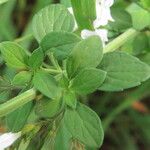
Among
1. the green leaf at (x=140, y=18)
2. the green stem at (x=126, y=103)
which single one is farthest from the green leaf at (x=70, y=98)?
the green stem at (x=126, y=103)

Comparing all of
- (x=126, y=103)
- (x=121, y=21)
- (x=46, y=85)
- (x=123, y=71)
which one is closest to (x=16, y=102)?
(x=46, y=85)

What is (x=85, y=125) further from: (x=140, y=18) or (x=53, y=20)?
(x=140, y=18)

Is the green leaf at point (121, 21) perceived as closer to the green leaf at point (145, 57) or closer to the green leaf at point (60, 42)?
the green leaf at point (145, 57)

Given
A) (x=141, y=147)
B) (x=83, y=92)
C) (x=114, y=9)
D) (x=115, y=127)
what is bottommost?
(x=141, y=147)

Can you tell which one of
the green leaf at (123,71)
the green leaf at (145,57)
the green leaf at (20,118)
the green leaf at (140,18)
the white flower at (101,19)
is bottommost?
the green leaf at (145,57)

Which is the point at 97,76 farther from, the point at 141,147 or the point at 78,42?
the point at 141,147

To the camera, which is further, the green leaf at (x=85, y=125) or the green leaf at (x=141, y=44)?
the green leaf at (x=141, y=44)

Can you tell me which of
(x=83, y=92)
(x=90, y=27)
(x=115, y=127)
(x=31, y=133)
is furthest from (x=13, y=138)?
(x=115, y=127)
